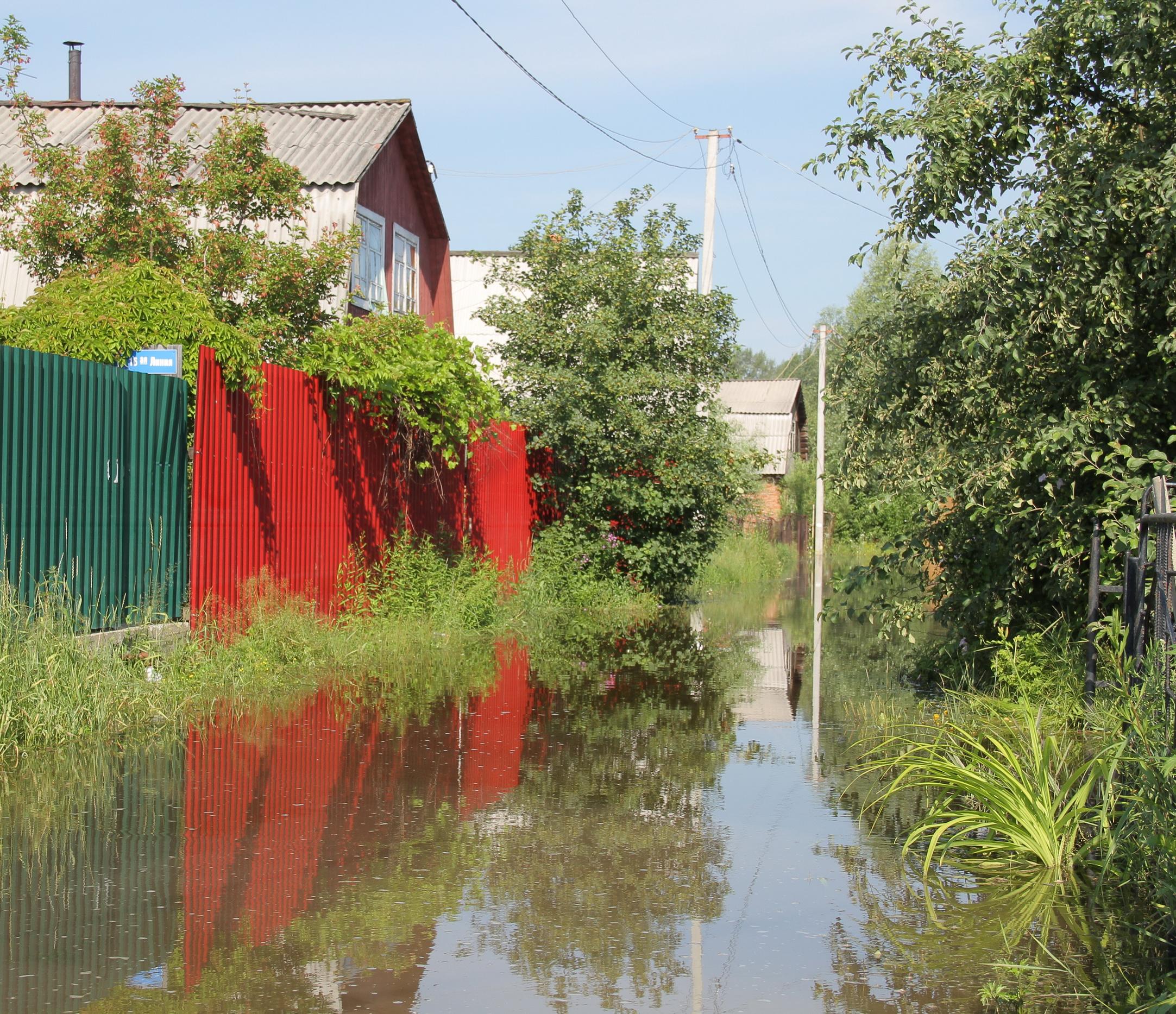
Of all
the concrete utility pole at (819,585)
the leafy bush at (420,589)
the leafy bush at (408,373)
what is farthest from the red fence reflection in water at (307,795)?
the leafy bush at (408,373)

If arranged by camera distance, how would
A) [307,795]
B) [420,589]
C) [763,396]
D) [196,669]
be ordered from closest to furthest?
1. [307,795]
2. [196,669]
3. [420,589]
4. [763,396]

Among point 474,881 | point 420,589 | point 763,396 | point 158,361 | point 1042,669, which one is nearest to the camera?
point 474,881

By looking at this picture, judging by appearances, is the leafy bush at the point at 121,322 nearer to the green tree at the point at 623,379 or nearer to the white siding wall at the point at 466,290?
the green tree at the point at 623,379

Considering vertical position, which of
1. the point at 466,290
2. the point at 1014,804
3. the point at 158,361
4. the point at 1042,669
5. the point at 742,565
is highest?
the point at 466,290

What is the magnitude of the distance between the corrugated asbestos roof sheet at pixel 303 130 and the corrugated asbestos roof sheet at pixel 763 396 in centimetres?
3662

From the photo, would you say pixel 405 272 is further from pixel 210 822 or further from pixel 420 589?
pixel 210 822

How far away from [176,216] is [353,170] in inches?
216

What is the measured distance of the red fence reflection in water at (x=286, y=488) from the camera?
10.7 m

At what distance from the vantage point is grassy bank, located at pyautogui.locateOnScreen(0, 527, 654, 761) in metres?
7.77

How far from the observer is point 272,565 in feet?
38.4

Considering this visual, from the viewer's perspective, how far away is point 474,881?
5500 mm

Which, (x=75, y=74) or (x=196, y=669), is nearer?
(x=196, y=669)

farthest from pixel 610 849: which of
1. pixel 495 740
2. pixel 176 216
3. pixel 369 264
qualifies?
pixel 369 264

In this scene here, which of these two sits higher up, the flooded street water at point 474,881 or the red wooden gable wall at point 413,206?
the red wooden gable wall at point 413,206
